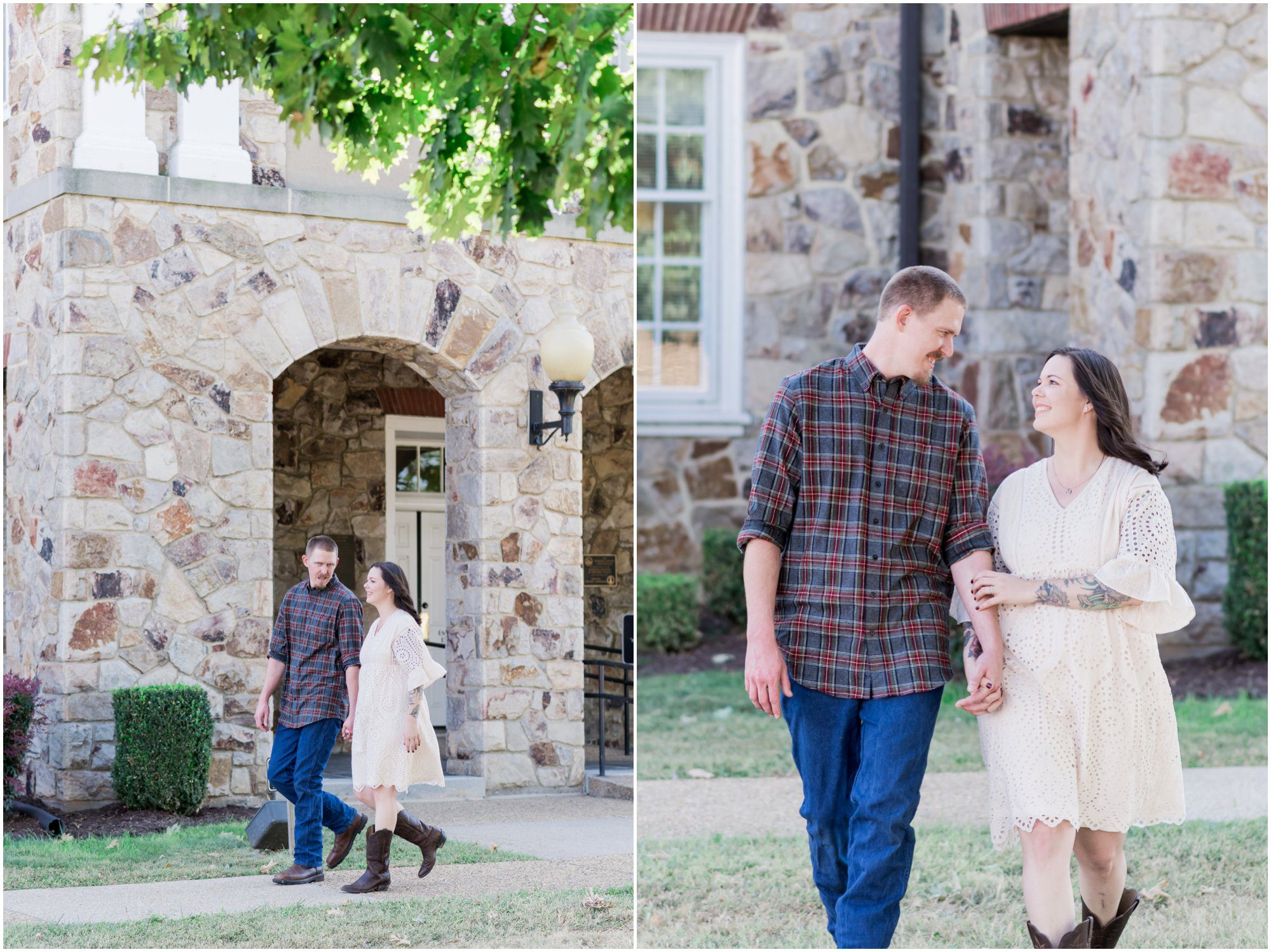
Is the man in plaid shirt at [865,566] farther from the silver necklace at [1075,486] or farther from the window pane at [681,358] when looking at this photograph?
the window pane at [681,358]

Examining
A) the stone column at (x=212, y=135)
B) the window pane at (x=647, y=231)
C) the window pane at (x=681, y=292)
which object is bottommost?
the stone column at (x=212, y=135)

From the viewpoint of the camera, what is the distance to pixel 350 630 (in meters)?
3.38

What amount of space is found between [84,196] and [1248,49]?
647cm

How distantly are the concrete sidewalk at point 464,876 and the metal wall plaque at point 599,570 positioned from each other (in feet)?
1.85

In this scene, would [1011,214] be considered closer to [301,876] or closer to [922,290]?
[922,290]

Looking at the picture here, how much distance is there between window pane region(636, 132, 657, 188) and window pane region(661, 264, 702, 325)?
1.84 feet

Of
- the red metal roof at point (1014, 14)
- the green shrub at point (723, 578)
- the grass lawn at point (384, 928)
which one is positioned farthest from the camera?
the green shrub at point (723, 578)

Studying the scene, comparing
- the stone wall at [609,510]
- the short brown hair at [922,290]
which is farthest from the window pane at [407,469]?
the short brown hair at [922,290]

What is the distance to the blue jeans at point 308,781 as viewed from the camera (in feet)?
11.2

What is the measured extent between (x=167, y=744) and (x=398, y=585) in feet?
2.30

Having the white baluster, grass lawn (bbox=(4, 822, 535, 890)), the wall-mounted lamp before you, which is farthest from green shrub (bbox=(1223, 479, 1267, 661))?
the white baluster

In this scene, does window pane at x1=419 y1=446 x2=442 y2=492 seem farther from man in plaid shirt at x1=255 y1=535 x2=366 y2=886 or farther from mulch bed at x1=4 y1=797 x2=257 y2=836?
mulch bed at x1=4 y1=797 x2=257 y2=836

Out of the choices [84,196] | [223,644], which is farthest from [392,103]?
[223,644]

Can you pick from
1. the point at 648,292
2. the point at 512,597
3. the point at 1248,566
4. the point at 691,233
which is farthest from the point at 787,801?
the point at 691,233
